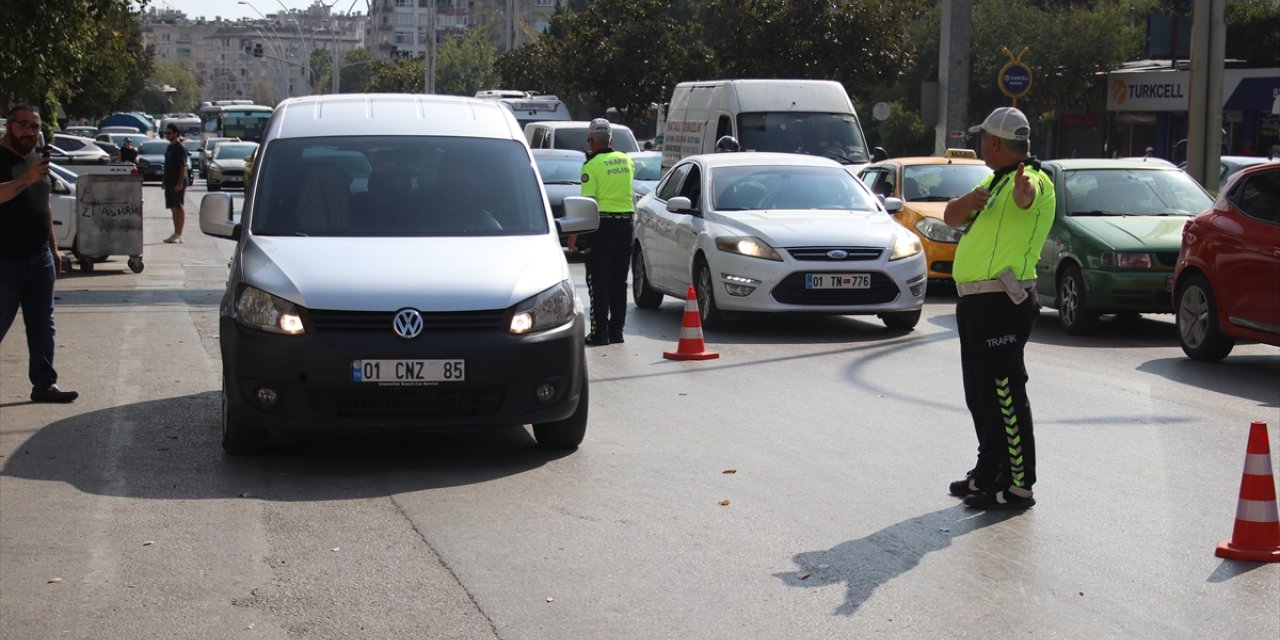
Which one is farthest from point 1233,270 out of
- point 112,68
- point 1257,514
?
point 112,68

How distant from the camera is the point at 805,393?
11.2 m

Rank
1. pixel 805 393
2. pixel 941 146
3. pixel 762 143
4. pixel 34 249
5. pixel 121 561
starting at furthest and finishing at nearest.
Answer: pixel 941 146
pixel 762 143
pixel 805 393
pixel 34 249
pixel 121 561

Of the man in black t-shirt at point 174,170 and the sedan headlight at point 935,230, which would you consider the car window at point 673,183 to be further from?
the man in black t-shirt at point 174,170

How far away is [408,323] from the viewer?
26.1ft

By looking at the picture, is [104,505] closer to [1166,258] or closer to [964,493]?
[964,493]

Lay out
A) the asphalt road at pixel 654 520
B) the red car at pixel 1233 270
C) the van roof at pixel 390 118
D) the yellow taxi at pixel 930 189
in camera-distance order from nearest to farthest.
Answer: the asphalt road at pixel 654 520 → the van roof at pixel 390 118 → the red car at pixel 1233 270 → the yellow taxi at pixel 930 189

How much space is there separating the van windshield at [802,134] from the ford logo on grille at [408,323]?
17.5m

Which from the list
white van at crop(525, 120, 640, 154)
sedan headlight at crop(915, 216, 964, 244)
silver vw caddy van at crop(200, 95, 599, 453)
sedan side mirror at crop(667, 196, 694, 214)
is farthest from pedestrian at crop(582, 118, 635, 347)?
white van at crop(525, 120, 640, 154)

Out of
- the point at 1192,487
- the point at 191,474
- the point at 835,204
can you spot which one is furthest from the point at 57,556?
the point at 835,204

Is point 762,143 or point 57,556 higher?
point 762,143

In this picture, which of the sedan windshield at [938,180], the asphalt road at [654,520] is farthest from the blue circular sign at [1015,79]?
the asphalt road at [654,520]

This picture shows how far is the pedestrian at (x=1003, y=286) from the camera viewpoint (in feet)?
24.1

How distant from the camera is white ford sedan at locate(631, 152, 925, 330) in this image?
46.7 ft

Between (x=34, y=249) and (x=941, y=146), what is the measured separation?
2160 centimetres
